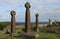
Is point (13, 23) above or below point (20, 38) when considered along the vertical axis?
above

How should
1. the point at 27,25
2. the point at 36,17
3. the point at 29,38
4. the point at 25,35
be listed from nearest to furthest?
the point at 29,38 → the point at 25,35 → the point at 27,25 → the point at 36,17

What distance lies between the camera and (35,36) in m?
21.3

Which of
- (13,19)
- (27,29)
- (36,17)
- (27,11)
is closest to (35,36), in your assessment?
(27,29)

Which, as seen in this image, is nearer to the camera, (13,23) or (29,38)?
(29,38)

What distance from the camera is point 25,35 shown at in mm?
22547

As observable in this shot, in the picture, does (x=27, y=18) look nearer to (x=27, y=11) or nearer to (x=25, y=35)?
(x=27, y=11)

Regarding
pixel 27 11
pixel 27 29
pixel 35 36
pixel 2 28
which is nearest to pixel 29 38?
pixel 35 36

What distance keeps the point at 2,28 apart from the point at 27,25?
2051cm

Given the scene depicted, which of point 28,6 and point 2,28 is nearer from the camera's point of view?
point 28,6

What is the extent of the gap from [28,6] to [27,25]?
2738 mm

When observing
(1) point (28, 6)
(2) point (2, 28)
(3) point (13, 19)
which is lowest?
(2) point (2, 28)

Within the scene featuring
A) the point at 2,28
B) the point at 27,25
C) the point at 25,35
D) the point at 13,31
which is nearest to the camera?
the point at 25,35

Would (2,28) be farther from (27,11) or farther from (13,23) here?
(27,11)

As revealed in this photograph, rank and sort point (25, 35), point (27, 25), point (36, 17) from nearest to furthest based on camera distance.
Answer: point (25, 35) < point (27, 25) < point (36, 17)
